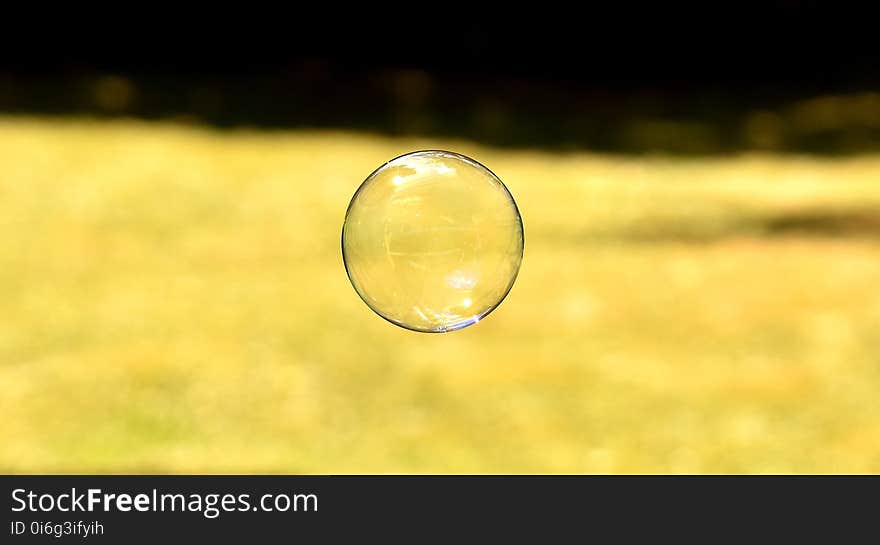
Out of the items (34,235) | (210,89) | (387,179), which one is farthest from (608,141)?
(387,179)

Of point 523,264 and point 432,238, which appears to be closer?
point 432,238

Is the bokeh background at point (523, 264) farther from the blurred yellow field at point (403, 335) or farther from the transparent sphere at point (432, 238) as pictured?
the transparent sphere at point (432, 238)

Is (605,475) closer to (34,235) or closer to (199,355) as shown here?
(199,355)

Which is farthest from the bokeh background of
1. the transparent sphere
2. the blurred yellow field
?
the transparent sphere

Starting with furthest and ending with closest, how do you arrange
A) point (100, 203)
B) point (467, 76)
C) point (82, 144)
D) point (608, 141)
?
point (467, 76) < point (608, 141) < point (82, 144) < point (100, 203)

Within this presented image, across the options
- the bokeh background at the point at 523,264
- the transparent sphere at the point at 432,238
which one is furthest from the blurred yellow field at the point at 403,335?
the transparent sphere at the point at 432,238

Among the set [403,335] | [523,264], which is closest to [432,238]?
[403,335]

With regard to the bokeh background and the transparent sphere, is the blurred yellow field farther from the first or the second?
the transparent sphere

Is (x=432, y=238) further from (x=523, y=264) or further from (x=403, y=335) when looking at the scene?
(x=523, y=264)
